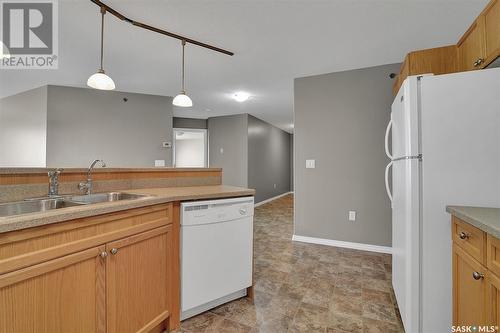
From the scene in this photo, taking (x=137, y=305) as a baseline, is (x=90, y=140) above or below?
above

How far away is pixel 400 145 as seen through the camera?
152cm

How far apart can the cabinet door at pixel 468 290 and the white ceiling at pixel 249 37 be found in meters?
1.94

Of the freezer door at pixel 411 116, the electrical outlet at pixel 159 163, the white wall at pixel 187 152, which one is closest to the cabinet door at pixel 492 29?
the freezer door at pixel 411 116

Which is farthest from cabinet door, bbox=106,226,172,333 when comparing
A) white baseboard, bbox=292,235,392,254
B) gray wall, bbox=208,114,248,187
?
gray wall, bbox=208,114,248,187

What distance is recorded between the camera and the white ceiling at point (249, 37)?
1.88 meters

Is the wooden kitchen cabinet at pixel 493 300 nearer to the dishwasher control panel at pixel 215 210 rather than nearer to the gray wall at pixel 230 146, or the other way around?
the dishwasher control panel at pixel 215 210

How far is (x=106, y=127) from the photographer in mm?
4043

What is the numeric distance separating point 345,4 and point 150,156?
3855 mm

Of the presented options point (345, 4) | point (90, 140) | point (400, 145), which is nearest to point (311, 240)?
point (400, 145)

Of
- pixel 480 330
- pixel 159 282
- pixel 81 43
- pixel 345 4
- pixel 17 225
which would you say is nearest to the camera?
pixel 17 225

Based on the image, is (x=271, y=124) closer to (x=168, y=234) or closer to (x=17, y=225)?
(x=168, y=234)

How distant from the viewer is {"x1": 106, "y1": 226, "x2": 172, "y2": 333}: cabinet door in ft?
3.81

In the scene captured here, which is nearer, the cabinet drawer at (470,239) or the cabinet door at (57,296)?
the cabinet door at (57,296)

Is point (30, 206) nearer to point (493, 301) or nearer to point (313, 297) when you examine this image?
point (313, 297)
